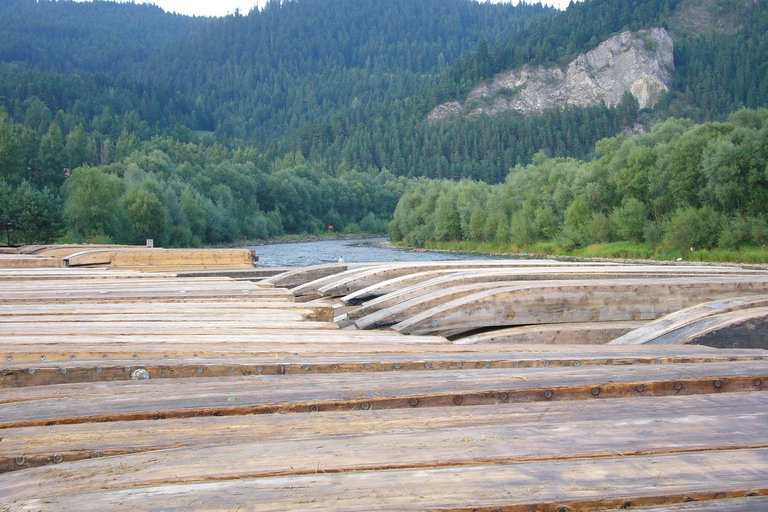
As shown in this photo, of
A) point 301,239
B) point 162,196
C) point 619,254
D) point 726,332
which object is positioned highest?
point 162,196

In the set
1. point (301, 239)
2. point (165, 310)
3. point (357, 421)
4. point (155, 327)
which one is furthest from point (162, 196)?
point (357, 421)

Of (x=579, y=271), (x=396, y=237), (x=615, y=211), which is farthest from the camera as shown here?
(x=396, y=237)

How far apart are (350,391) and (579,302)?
363cm

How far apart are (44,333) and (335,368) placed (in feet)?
6.52

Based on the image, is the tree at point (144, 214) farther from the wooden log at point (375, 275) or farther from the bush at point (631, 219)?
the wooden log at point (375, 275)

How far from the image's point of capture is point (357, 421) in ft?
7.91

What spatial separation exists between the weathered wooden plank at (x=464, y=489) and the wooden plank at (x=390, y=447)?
0.18 feet

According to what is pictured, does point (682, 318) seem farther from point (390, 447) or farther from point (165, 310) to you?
point (165, 310)

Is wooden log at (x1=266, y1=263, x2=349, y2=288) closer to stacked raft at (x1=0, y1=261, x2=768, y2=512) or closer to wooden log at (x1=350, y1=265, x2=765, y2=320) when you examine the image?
wooden log at (x1=350, y1=265, x2=765, y2=320)

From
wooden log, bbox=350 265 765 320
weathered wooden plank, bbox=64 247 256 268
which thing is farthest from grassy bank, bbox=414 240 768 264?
wooden log, bbox=350 265 765 320

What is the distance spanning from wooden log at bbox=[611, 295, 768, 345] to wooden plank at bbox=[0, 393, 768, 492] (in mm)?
2554

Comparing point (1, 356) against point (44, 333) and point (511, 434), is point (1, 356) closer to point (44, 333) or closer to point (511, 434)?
point (44, 333)

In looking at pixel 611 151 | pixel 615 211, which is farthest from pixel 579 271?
pixel 611 151

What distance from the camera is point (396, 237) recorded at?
91.3 meters
